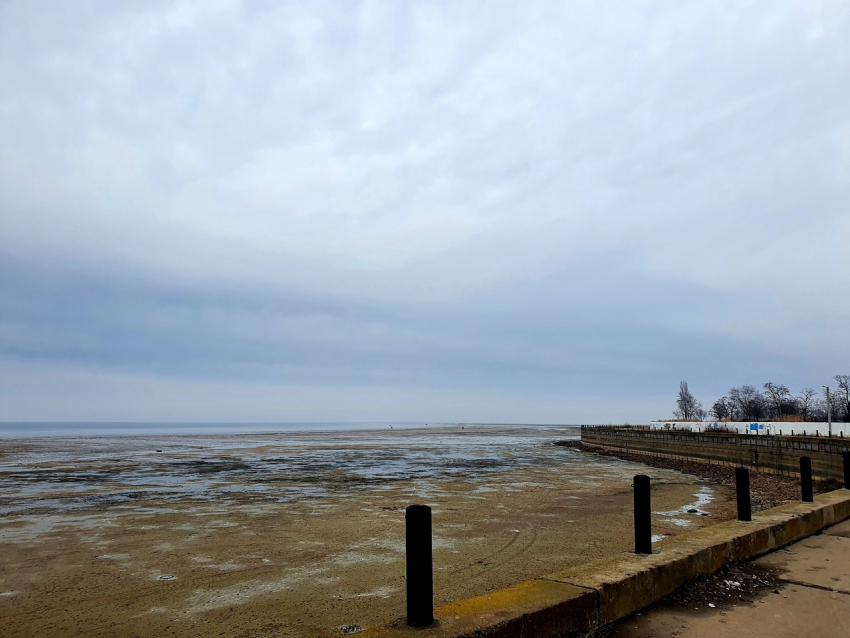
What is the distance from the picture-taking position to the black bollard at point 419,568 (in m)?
3.98

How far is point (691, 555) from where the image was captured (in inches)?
230

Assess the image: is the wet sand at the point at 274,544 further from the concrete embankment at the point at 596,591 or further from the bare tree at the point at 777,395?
the bare tree at the point at 777,395

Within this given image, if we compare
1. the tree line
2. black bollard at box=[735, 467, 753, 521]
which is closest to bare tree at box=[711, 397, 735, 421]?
the tree line

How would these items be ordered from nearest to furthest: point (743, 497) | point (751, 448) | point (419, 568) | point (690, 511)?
point (419, 568), point (743, 497), point (690, 511), point (751, 448)

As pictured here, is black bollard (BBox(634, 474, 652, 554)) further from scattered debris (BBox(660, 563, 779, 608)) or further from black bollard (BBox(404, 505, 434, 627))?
black bollard (BBox(404, 505, 434, 627))

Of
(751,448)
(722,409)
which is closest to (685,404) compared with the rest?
(722,409)

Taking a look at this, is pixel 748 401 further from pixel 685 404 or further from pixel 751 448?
pixel 751 448

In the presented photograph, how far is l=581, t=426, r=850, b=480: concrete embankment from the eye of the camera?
22.8 m

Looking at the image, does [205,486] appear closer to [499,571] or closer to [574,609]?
[499,571]

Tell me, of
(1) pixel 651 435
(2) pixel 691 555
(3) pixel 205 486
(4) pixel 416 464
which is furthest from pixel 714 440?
(2) pixel 691 555

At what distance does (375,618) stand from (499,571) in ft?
9.11

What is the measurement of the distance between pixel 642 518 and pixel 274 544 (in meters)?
7.72

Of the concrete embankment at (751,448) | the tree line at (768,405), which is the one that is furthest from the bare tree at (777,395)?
the concrete embankment at (751,448)

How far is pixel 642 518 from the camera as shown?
241 inches
